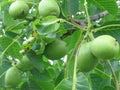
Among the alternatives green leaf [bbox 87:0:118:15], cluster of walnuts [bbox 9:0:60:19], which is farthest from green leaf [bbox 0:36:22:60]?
green leaf [bbox 87:0:118:15]

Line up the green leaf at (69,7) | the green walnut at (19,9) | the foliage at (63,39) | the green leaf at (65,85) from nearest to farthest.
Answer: the green leaf at (65,85) < the foliage at (63,39) < the green walnut at (19,9) < the green leaf at (69,7)

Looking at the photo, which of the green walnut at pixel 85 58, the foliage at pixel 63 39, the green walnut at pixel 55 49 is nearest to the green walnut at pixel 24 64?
the foliage at pixel 63 39

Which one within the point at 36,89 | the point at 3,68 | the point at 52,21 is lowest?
the point at 36,89

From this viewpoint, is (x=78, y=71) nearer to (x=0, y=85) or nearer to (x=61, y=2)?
(x=61, y=2)

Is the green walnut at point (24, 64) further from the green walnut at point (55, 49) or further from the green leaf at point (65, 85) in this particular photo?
the green leaf at point (65, 85)

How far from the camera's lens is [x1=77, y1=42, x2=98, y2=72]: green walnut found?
4.49 ft

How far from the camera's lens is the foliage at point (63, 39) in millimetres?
1467

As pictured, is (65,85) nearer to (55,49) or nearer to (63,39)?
(55,49)

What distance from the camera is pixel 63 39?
178 centimetres

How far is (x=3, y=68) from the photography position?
196 centimetres

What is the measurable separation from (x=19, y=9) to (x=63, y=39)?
0.92 ft

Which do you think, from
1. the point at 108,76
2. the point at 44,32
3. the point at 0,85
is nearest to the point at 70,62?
the point at 44,32

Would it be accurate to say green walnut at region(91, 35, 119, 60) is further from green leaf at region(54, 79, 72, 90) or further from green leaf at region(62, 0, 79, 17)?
green leaf at region(62, 0, 79, 17)

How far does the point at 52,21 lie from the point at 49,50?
126 millimetres
